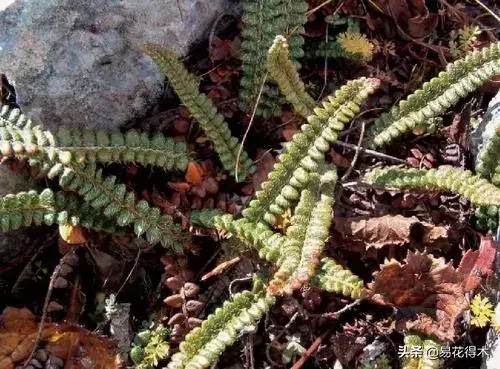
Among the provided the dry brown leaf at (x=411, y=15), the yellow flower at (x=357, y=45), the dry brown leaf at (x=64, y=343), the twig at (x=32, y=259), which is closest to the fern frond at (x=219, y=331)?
the dry brown leaf at (x=64, y=343)

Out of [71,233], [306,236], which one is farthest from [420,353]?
[71,233]

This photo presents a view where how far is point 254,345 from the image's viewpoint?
324cm

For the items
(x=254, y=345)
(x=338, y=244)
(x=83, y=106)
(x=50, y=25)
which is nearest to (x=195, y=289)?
(x=254, y=345)

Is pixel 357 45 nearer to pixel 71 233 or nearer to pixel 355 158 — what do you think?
pixel 355 158

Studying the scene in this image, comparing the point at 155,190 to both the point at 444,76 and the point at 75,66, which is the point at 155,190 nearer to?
the point at 75,66

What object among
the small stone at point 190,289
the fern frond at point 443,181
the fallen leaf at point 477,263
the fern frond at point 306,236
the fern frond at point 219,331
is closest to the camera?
the fern frond at point 306,236

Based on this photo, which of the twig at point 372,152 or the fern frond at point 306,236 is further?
the twig at point 372,152

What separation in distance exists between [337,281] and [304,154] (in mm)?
657

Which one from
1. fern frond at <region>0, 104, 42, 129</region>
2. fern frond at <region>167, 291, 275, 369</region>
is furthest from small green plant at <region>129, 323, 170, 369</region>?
fern frond at <region>0, 104, 42, 129</region>

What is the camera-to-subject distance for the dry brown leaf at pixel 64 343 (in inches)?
127

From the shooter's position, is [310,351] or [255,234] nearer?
[255,234]

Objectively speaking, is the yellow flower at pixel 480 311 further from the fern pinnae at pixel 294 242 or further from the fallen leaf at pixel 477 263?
the fern pinnae at pixel 294 242

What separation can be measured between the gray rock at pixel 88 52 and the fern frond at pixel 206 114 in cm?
29

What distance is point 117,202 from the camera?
123 inches
